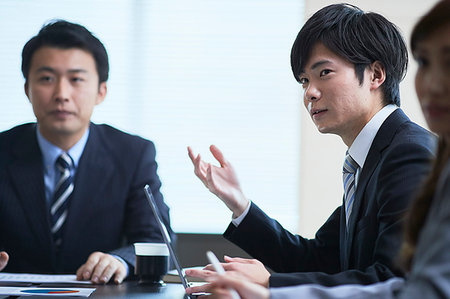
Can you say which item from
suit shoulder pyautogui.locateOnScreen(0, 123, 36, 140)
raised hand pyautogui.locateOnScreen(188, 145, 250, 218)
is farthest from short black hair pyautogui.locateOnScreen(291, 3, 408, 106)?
suit shoulder pyautogui.locateOnScreen(0, 123, 36, 140)

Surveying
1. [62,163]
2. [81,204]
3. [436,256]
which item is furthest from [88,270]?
[436,256]

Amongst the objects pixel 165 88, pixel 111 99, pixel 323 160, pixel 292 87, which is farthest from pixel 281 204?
pixel 111 99

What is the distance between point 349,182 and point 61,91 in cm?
141

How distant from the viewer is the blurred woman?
735 mm

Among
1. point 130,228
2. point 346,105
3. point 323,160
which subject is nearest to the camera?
point 346,105

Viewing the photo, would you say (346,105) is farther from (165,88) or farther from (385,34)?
(165,88)

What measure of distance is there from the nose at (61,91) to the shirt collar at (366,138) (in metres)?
1.37

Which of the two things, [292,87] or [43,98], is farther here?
Result: [292,87]

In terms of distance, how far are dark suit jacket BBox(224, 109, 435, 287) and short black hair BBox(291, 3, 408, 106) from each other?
0.19 m

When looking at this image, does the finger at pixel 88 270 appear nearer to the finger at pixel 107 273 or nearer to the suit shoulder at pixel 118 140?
the finger at pixel 107 273

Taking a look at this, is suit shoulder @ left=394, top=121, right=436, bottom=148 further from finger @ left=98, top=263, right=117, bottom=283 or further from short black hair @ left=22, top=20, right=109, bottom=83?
short black hair @ left=22, top=20, right=109, bottom=83

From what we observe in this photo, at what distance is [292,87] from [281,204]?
0.77m

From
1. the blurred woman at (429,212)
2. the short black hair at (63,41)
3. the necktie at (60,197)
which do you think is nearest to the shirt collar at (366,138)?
the blurred woman at (429,212)

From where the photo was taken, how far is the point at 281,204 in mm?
3678
